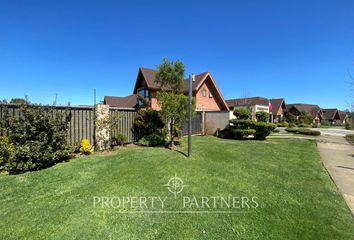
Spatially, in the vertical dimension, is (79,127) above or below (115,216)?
above

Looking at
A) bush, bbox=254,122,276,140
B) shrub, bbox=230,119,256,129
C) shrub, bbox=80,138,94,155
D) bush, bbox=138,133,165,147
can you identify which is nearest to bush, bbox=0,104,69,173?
shrub, bbox=80,138,94,155

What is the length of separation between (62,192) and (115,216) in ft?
6.36

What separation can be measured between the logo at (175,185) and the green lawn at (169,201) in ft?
0.50

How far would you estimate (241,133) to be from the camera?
633 inches

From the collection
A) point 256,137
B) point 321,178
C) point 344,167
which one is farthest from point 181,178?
point 256,137

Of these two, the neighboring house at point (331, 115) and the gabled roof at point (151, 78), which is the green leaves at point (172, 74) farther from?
the neighboring house at point (331, 115)

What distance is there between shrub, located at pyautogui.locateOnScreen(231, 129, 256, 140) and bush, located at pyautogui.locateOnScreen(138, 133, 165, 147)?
7.13 metres

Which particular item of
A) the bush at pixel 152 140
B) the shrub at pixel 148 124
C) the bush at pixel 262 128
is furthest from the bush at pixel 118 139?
the bush at pixel 262 128

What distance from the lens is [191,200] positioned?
15.1 ft

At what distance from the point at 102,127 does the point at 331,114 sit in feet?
264

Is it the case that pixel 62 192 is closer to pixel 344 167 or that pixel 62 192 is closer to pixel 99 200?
pixel 99 200

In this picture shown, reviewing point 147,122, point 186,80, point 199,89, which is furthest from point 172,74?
point 199,89

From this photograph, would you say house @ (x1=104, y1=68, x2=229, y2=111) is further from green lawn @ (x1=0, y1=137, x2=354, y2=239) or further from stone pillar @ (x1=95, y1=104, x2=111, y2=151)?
green lawn @ (x1=0, y1=137, x2=354, y2=239)

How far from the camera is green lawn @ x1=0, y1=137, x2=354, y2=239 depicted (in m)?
3.48
